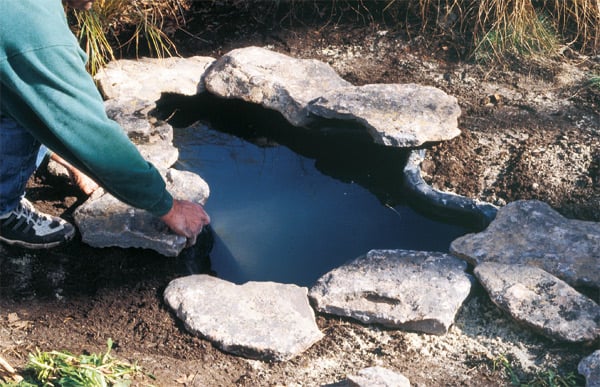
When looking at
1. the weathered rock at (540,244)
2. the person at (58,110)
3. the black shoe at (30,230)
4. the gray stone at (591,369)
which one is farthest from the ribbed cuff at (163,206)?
the gray stone at (591,369)

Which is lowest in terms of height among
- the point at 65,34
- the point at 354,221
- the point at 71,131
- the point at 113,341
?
the point at 113,341

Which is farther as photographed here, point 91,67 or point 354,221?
point 91,67

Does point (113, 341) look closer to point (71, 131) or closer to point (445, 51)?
point (71, 131)

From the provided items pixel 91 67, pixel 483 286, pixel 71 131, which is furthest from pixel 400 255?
pixel 91 67

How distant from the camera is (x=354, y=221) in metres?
3.13

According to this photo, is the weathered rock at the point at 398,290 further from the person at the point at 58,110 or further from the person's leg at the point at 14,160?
the person's leg at the point at 14,160

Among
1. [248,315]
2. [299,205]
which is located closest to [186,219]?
[248,315]

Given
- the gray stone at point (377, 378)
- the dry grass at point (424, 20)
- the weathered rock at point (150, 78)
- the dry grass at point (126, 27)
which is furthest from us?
the dry grass at point (424, 20)

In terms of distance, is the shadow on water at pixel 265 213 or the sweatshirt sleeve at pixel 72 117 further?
the shadow on water at pixel 265 213

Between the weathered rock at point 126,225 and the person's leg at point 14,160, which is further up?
the person's leg at point 14,160

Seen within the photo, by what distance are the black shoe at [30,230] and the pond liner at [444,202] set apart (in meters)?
1.38

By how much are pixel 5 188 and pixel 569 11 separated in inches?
117

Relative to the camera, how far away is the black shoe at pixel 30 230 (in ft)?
9.61

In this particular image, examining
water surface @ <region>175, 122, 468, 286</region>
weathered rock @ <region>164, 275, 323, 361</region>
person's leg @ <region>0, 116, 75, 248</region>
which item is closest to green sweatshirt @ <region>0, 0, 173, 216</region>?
person's leg @ <region>0, 116, 75, 248</region>
